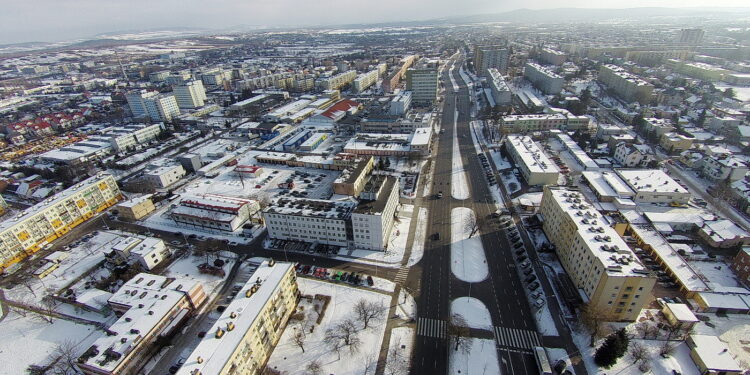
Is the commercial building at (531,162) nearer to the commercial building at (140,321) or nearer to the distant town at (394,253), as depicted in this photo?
the distant town at (394,253)

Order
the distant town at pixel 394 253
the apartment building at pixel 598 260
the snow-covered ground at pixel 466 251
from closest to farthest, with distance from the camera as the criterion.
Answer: the distant town at pixel 394 253 → the apartment building at pixel 598 260 → the snow-covered ground at pixel 466 251

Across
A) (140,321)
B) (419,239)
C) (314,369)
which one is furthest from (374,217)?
(140,321)

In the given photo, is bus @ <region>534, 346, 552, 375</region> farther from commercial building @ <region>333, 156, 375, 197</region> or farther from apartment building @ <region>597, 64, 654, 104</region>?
apartment building @ <region>597, 64, 654, 104</region>

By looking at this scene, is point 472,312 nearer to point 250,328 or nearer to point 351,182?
point 250,328

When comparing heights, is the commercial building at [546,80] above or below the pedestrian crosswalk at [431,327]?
above

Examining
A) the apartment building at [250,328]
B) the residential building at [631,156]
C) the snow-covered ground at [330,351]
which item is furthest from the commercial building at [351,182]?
the residential building at [631,156]

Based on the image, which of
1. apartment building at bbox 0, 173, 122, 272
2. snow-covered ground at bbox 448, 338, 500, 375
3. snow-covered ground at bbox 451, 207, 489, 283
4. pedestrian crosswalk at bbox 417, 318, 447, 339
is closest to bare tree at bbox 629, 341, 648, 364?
snow-covered ground at bbox 448, 338, 500, 375
